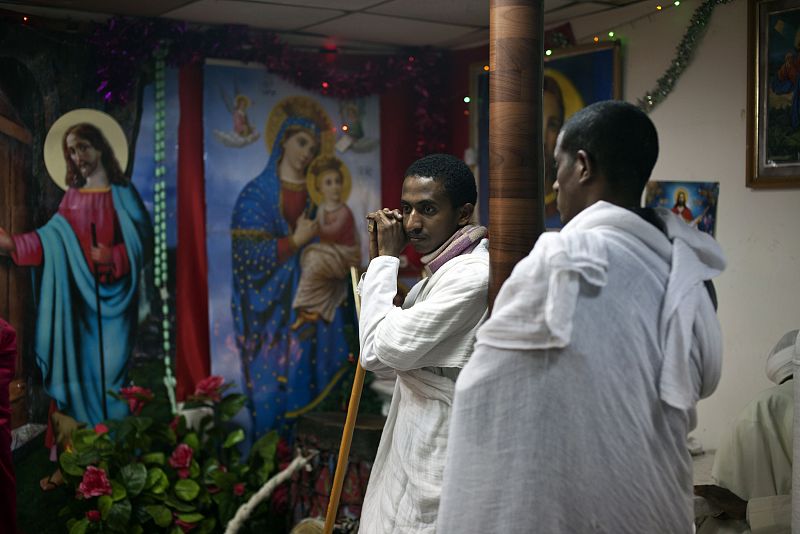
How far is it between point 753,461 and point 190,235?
10.8 feet

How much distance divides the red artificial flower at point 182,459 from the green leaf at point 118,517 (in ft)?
1.11

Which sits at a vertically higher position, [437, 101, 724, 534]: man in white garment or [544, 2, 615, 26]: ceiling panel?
[544, 2, 615, 26]: ceiling panel

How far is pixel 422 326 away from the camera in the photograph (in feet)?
8.18

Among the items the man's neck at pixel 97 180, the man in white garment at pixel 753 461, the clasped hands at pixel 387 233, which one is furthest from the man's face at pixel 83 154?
the man in white garment at pixel 753 461

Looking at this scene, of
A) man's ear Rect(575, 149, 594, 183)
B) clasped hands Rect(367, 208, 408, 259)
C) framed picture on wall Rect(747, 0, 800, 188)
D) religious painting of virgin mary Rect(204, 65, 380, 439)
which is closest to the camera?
man's ear Rect(575, 149, 594, 183)

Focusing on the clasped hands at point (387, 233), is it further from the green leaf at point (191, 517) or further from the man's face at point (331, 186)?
the man's face at point (331, 186)

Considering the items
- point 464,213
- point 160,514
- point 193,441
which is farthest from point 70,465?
point 464,213

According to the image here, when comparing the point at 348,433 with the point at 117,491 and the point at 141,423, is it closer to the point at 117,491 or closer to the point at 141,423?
the point at 117,491

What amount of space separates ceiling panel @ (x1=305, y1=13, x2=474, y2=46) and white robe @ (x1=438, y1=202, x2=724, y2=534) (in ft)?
11.9

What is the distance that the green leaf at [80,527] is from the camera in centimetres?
475

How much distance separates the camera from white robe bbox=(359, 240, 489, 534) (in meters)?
2.51

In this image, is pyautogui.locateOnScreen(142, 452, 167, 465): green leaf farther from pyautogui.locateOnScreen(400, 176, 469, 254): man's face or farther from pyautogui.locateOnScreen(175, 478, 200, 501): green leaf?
pyautogui.locateOnScreen(400, 176, 469, 254): man's face

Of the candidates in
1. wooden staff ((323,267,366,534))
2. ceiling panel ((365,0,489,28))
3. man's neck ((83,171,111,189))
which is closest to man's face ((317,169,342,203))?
ceiling panel ((365,0,489,28))

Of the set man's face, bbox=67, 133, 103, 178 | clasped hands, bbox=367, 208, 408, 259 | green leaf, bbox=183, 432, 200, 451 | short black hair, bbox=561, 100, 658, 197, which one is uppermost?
man's face, bbox=67, 133, 103, 178
